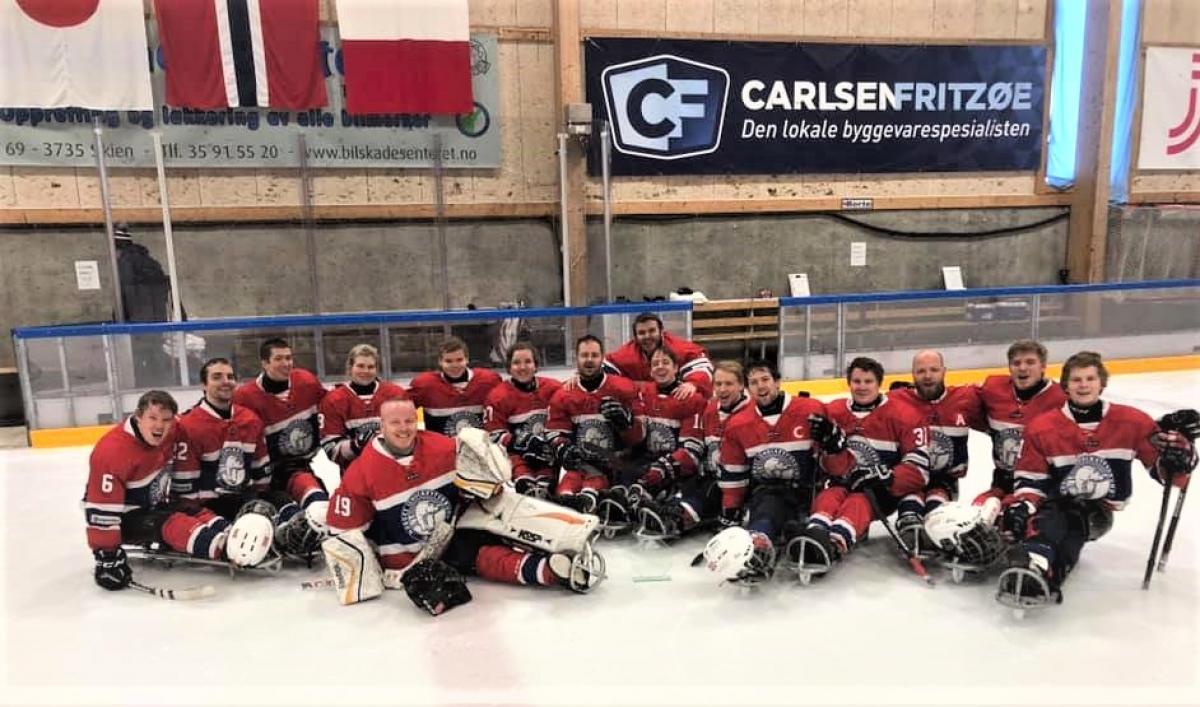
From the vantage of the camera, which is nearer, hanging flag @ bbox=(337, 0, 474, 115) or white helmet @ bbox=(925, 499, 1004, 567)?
white helmet @ bbox=(925, 499, 1004, 567)

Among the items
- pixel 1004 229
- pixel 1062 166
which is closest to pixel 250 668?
pixel 1004 229

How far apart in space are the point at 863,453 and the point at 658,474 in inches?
40.4

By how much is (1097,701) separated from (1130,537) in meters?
1.75

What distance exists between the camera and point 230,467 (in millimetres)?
3779

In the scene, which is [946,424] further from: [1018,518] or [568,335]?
[568,335]

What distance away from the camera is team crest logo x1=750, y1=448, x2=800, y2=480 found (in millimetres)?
3582

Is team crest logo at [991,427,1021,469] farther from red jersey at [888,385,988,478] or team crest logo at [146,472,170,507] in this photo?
team crest logo at [146,472,170,507]

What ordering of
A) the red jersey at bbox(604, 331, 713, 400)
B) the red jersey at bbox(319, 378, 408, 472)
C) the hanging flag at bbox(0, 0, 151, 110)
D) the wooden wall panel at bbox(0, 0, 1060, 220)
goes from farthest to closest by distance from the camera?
the wooden wall panel at bbox(0, 0, 1060, 220) < the hanging flag at bbox(0, 0, 151, 110) < the red jersey at bbox(604, 331, 713, 400) < the red jersey at bbox(319, 378, 408, 472)

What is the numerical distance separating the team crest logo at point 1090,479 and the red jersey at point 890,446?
566 mm

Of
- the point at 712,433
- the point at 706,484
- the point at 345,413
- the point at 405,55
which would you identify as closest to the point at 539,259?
the point at 405,55

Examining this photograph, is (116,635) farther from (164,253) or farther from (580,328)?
(164,253)

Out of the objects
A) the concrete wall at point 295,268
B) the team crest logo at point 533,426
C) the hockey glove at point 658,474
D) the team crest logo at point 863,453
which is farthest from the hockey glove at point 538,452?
the concrete wall at point 295,268

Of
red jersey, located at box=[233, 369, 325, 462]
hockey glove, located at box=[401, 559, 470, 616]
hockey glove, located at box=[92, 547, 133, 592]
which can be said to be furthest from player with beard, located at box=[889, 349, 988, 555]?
hockey glove, located at box=[92, 547, 133, 592]

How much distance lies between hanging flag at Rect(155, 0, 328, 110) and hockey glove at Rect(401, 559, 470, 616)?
21.4 ft
